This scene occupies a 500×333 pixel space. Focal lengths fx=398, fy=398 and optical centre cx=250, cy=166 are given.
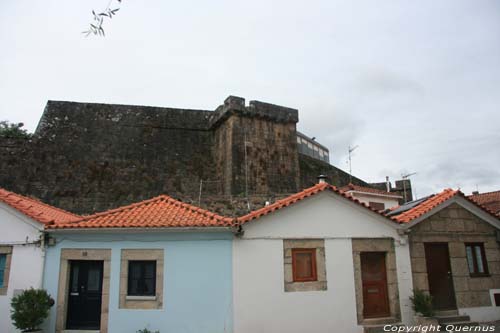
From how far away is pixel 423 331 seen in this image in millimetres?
8992

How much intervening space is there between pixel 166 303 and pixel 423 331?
579cm

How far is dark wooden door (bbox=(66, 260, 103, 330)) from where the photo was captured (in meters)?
9.00

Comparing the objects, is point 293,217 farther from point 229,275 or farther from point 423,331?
point 423,331

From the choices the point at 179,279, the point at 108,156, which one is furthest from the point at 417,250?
the point at 108,156

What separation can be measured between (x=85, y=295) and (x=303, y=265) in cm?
509

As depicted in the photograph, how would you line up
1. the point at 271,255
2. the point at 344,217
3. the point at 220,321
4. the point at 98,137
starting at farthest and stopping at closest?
1. the point at 98,137
2. the point at 344,217
3. the point at 271,255
4. the point at 220,321

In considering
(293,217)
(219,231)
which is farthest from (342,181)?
(219,231)

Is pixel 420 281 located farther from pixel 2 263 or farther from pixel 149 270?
pixel 2 263

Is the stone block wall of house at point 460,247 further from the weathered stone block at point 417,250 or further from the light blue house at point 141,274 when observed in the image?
the light blue house at point 141,274

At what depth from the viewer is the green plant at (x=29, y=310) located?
321 inches

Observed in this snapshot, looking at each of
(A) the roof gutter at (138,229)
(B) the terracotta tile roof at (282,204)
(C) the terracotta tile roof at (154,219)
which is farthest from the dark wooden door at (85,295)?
(B) the terracotta tile roof at (282,204)

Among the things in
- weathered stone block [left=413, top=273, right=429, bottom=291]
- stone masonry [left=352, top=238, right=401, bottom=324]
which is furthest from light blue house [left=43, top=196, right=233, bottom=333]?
weathered stone block [left=413, top=273, right=429, bottom=291]

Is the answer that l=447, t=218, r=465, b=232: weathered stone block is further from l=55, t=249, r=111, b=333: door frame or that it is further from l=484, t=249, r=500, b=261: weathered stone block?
l=55, t=249, r=111, b=333: door frame

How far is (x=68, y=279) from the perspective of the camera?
906 centimetres
